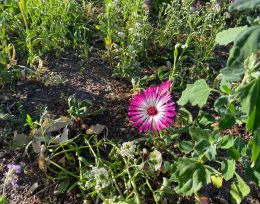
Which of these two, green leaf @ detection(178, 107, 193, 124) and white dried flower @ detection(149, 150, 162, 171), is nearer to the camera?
white dried flower @ detection(149, 150, 162, 171)

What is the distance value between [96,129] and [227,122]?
747mm

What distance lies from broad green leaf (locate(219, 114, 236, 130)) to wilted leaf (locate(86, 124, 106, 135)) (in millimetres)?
713

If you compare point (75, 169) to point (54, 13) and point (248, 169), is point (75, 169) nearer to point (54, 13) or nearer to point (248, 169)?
point (248, 169)

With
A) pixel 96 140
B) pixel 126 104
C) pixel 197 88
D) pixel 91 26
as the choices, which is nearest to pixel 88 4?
pixel 91 26

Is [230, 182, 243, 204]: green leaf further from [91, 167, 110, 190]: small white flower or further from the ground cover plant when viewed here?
[91, 167, 110, 190]: small white flower

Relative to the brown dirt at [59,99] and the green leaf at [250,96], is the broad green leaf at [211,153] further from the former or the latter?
the brown dirt at [59,99]

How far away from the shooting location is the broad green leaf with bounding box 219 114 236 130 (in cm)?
150

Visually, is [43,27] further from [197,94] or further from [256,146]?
[256,146]

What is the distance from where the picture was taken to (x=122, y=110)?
2.17 metres

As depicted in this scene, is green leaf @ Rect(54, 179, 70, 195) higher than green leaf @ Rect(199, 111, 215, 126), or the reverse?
green leaf @ Rect(199, 111, 215, 126)

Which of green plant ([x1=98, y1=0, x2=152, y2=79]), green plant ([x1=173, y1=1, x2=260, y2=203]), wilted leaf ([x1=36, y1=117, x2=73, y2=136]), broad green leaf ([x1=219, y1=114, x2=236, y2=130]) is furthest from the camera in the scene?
green plant ([x1=98, y1=0, x2=152, y2=79])

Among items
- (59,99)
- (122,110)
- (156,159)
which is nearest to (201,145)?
(156,159)

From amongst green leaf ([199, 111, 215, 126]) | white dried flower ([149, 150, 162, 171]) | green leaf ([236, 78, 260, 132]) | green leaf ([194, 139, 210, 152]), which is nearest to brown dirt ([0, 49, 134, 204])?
white dried flower ([149, 150, 162, 171])

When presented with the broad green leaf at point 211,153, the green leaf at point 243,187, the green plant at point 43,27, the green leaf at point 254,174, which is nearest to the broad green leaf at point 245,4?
the broad green leaf at point 211,153
